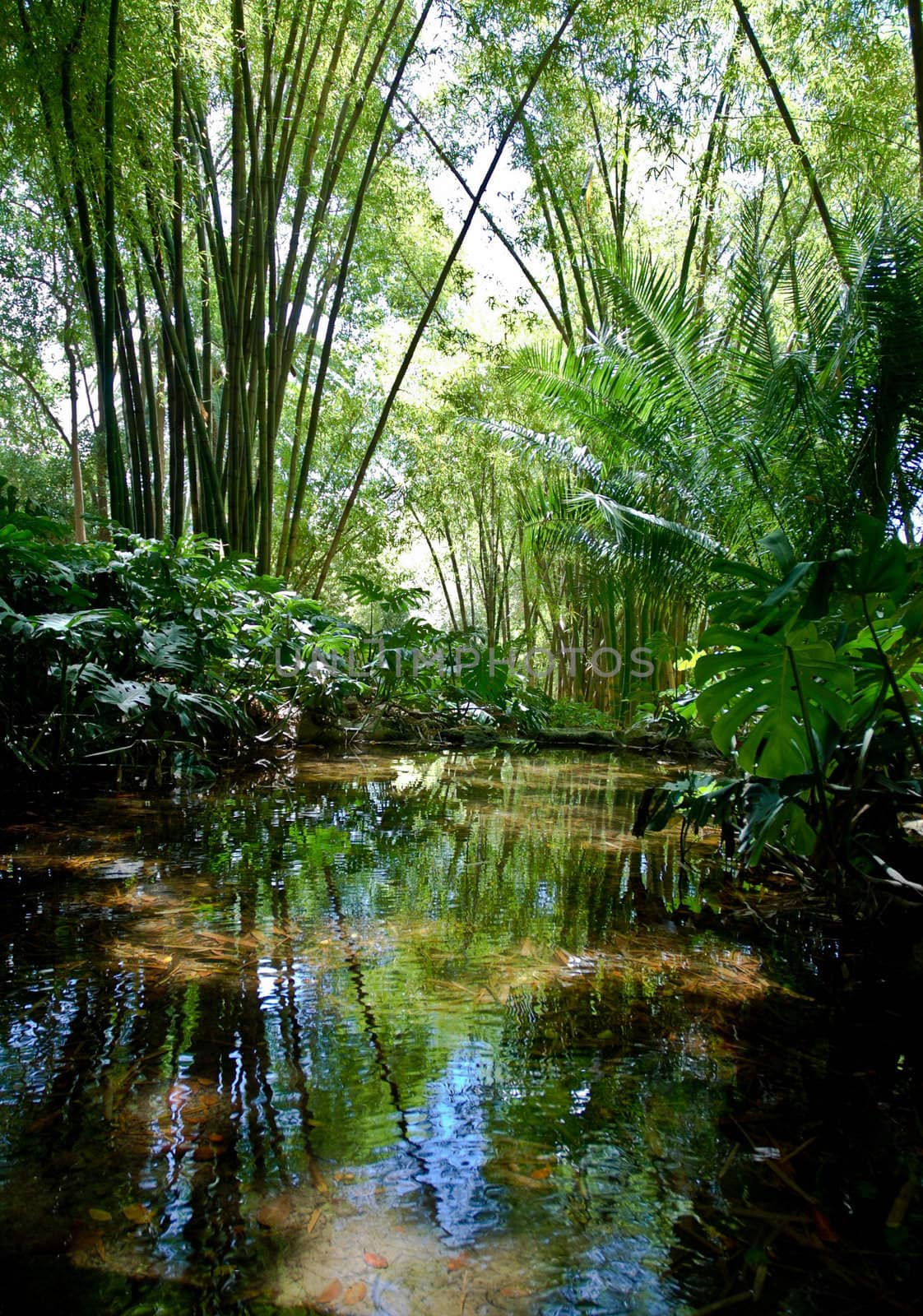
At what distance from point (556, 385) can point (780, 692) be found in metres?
3.43

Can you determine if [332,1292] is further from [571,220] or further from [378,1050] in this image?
[571,220]

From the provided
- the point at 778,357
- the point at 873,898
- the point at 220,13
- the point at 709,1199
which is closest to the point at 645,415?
the point at 778,357

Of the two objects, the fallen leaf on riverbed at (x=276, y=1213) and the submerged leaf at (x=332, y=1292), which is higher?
the fallen leaf on riverbed at (x=276, y=1213)

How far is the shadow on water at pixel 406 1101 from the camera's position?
2.23 feet

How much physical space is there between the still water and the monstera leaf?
0.40m

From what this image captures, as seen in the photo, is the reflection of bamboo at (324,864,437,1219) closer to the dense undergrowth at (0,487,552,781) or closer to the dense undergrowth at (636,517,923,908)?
the dense undergrowth at (636,517,923,908)

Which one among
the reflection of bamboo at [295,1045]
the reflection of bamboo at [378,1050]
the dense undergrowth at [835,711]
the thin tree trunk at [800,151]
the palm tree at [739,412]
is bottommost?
the reflection of bamboo at [378,1050]

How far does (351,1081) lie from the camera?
38.0 inches

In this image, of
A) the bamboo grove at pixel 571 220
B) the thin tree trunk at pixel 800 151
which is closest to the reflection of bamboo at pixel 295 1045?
the bamboo grove at pixel 571 220

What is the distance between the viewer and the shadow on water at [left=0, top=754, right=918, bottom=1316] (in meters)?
0.68

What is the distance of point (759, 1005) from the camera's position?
4.17ft

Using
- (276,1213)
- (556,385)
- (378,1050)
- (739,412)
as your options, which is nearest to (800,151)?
(739,412)

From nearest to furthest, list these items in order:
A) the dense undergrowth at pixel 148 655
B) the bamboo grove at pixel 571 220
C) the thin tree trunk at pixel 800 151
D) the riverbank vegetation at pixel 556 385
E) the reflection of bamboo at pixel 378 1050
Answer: the reflection of bamboo at pixel 378 1050, the riverbank vegetation at pixel 556 385, the dense undergrowth at pixel 148 655, the bamboo grove at pixel 571 220, the thin tree trunk at pixel 800 151

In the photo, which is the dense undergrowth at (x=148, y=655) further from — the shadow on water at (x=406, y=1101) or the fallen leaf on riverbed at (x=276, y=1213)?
the fallen leaf on riverbed at (x=276, y=1213)
